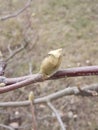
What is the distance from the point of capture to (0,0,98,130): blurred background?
2.15m

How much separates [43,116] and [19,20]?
1160 millimetres

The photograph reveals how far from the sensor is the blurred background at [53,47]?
2.15 meters

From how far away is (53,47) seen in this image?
2.64 meters

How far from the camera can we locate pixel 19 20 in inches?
115

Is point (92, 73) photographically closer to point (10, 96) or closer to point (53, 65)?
point (53, 65)

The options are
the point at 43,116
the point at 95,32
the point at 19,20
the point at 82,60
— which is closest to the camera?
the point at 43,116

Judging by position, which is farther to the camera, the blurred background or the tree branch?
the blurred background

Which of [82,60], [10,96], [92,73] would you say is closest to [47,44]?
[82,60]

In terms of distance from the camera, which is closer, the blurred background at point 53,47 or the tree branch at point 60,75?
the tree branch at point 60,75

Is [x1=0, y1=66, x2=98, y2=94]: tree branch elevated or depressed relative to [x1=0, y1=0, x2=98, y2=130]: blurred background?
elevated

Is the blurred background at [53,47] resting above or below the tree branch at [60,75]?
below

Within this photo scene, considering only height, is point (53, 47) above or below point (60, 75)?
below

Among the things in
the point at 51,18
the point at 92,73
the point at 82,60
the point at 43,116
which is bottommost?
the point at 43,116

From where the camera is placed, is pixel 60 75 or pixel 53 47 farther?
pixel 53 47
